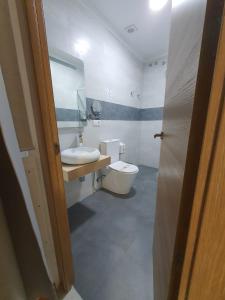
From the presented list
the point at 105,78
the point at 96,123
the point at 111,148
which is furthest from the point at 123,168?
the point at 105,78

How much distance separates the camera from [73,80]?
1.71m

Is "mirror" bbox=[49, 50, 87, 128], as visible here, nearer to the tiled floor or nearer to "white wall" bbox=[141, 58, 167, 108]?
the tiled floor

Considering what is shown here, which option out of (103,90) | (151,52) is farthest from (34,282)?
(151,52)

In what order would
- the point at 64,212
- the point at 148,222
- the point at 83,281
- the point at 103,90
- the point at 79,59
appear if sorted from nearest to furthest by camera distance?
the point at 64,212, the point at 83,281, the point at 148,222, the point at 79,59, the point at 103,90

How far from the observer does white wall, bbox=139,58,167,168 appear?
9.45 feet

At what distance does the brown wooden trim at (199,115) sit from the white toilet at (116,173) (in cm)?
154

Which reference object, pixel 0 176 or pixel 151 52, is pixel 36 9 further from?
pixel 151 52

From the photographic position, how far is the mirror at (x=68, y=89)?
1539mm

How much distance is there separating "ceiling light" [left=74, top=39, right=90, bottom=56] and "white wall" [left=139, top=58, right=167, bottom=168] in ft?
5.71

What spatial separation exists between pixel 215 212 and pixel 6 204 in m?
0.46

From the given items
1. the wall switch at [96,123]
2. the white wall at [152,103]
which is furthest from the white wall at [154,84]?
the wall switch at [96,123]

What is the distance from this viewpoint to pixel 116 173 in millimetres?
2010

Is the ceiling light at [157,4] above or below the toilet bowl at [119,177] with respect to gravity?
above

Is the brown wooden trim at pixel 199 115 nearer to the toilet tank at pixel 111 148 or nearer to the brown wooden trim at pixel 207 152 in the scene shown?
the brown wooden trim at pixel 207 152
